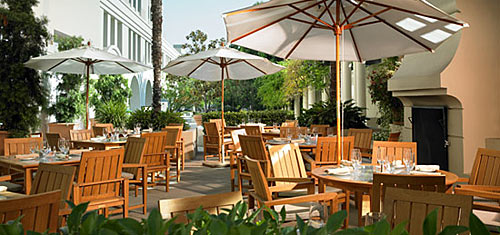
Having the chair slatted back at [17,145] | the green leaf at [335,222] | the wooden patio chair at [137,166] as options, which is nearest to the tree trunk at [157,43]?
the chair slatted back at [17,145]

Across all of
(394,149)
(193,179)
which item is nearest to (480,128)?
(394,149)

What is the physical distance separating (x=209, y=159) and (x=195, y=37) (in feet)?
46.0

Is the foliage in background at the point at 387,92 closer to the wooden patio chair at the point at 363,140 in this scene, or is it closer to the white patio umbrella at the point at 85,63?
the wooden patio chair at the point at 363,140

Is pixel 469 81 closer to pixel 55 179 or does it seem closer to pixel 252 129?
pixel 252 129

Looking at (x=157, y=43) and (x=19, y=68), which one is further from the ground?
(x=157, y=43)

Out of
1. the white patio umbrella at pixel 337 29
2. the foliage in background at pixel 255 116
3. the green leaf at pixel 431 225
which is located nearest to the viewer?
the green leaf at pixel 431 225

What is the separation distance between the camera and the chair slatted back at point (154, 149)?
302 inches

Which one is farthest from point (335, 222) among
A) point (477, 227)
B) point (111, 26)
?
point (111, 26)

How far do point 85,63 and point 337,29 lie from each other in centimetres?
747

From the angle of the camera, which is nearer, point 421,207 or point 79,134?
point 421,207

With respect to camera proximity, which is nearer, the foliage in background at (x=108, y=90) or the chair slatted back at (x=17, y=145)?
the chair slatted back at (x=17, y=145)

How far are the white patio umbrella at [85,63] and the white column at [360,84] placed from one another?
299 inches

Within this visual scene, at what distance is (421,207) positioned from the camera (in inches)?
110

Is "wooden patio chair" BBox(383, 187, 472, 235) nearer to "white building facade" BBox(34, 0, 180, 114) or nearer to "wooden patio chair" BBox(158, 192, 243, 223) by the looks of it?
"wooden patio chair" BBox(158, 192, 243, 223)
